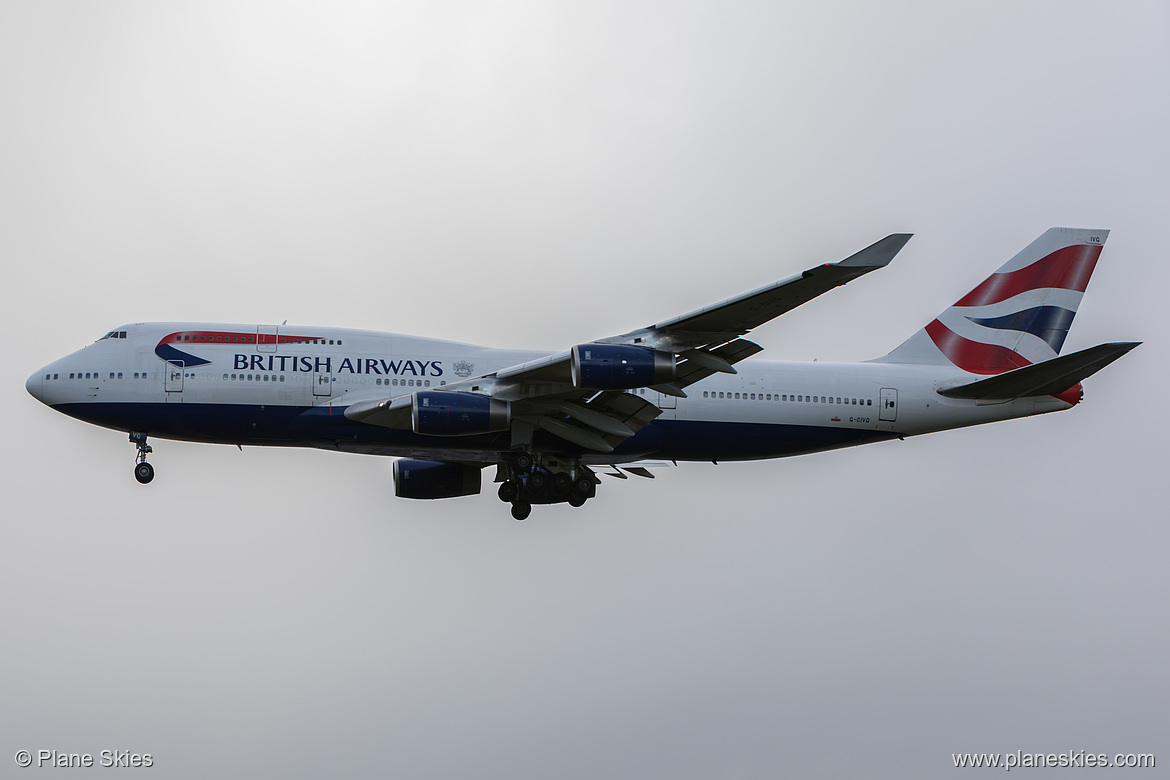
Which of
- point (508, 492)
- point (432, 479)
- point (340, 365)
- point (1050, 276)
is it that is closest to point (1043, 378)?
point (1050, 276)

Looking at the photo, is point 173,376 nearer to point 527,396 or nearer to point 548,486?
point 527,396

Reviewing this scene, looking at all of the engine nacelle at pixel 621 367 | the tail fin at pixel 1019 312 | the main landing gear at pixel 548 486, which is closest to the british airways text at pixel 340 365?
the main landing gear at pixel 548 486

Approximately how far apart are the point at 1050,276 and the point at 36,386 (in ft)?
95.8

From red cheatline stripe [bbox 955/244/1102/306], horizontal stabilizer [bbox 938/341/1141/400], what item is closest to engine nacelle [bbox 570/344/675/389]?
horizontal stabilizer [bbox 938/341/1141/400]

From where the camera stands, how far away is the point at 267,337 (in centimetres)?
2984

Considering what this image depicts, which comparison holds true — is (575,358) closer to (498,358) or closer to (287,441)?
(498,358)

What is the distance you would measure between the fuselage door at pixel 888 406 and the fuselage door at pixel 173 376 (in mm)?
18685

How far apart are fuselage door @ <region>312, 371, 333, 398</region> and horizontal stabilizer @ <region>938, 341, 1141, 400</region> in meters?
16.8

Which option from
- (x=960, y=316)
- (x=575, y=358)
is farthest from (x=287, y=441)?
(x=960, y=316)

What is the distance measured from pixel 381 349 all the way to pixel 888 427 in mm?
14159

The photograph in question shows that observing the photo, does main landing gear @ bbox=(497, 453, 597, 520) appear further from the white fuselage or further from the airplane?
the white fuselage

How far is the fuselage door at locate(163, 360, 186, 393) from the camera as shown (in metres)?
29.0

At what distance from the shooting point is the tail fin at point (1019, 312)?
1350 inches

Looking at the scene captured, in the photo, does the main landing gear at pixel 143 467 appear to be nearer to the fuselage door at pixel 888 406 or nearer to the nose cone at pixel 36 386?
the nose cone at pixel 36 386
